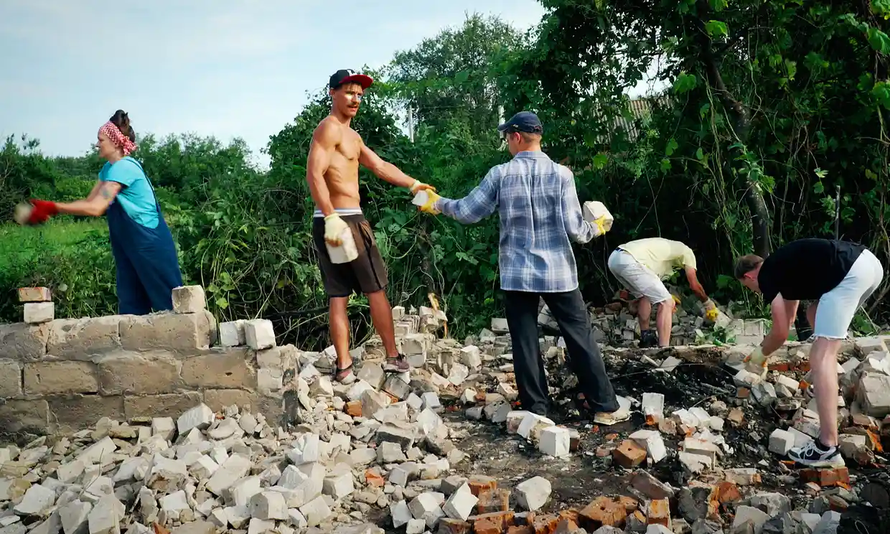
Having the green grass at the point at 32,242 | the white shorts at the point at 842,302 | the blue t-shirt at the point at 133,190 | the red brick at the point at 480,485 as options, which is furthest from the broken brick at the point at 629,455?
the green grass at the point at 32,242

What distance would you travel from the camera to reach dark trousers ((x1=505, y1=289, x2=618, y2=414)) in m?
4.47

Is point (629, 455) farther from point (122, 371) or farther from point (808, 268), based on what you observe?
point (122, 371)

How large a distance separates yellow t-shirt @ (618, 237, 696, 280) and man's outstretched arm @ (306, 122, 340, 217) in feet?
9.84

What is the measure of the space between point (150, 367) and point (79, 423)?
590mm

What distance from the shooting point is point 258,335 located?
4.38 metres

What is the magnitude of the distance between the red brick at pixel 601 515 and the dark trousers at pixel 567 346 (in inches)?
51.6

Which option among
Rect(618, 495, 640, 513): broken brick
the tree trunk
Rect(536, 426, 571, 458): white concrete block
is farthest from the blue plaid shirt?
the tree trunk

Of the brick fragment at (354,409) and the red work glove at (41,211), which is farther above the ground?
the red work glove at (41,211)

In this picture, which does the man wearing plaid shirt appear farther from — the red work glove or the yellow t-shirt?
the red work glove

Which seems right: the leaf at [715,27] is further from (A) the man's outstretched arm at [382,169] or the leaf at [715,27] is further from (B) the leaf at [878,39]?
(A) the man's outstretched arm at [382,169]

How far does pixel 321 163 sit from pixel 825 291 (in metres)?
3.15

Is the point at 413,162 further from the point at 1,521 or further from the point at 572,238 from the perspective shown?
the point at 1,521

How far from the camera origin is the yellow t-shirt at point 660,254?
262 inches

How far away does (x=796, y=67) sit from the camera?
704 centimetres
